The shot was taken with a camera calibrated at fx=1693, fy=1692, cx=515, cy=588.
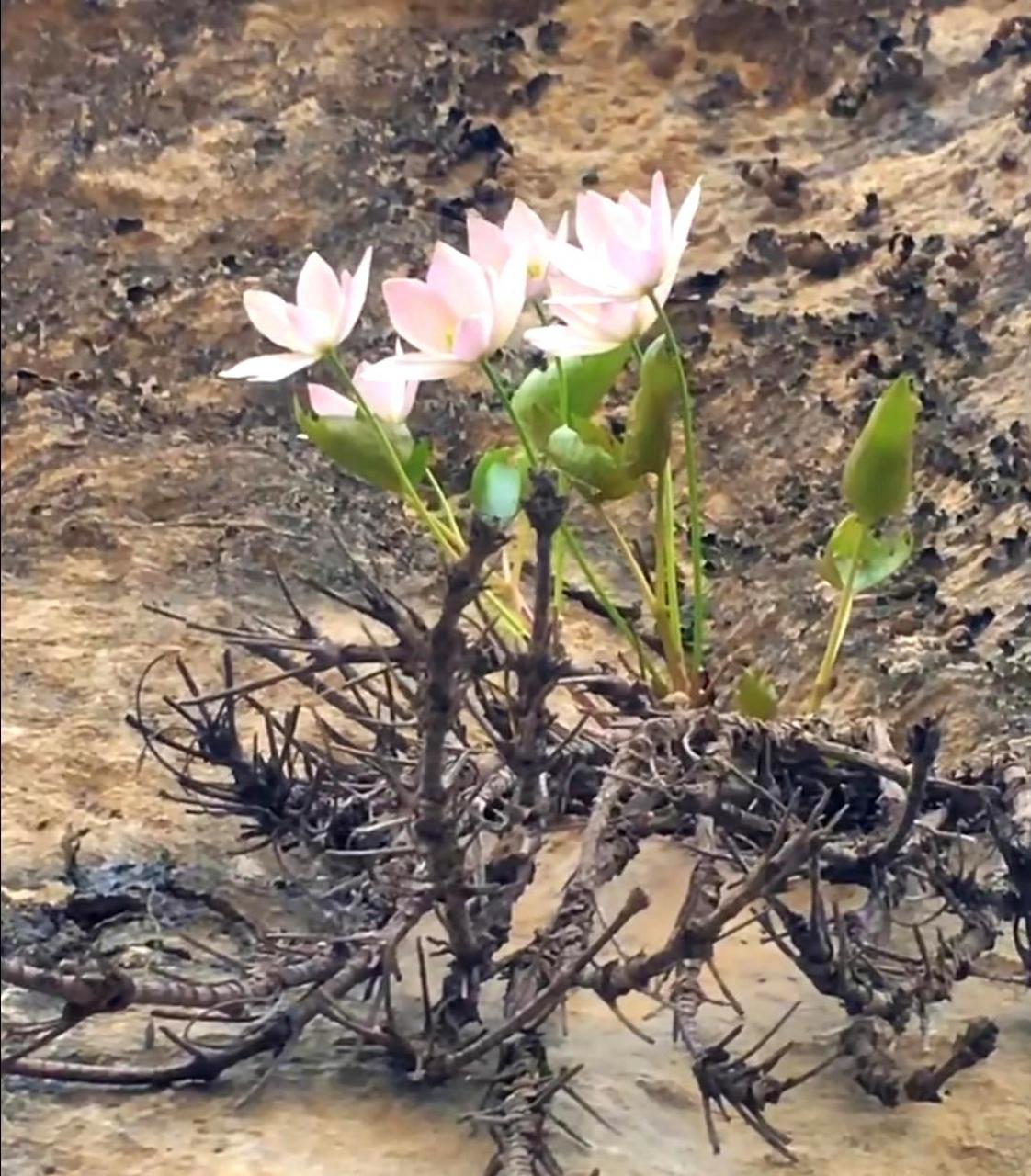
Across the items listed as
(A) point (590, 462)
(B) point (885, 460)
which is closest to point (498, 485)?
(A) point (590, 462)

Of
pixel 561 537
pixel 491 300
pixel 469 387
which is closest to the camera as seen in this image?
pixel 491 300

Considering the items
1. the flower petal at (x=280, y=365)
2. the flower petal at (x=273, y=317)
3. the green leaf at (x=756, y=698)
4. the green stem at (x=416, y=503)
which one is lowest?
the green leaf at (x=756, y=698)

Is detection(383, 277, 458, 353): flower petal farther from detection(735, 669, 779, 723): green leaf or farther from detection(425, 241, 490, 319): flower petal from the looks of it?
detection(735, 669, 779, 723): green leaf

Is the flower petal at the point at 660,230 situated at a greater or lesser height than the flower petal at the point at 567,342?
greater

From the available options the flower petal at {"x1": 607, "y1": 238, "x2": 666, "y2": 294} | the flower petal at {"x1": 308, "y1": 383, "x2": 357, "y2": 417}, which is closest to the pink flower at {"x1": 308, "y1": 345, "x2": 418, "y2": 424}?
the flower petal at {"x1": 308, "y1": 383, "x2": 357, "y2": 417}

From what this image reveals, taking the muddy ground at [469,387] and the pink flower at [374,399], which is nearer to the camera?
the muddy ground at [469,387]

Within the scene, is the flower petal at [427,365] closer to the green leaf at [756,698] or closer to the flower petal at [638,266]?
the flower petal at [638,266]

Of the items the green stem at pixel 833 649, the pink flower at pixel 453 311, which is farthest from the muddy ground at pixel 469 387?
the pink flower at pixel 453 311

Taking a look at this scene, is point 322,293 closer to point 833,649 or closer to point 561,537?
point 561,537
